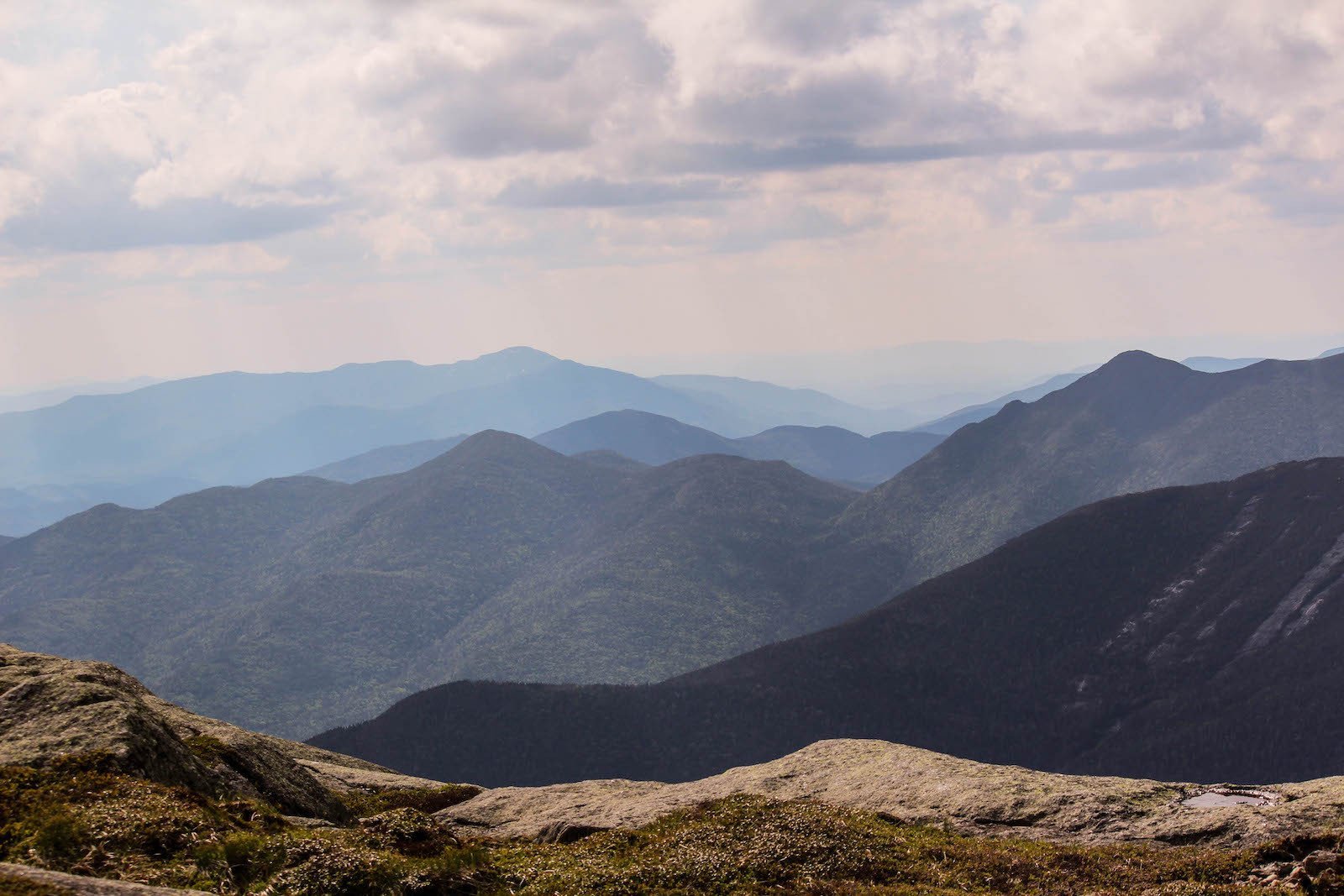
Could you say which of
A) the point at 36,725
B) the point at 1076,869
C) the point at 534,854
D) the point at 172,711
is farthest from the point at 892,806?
the point at 172,711

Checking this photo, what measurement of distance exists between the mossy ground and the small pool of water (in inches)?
265

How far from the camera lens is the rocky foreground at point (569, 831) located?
84.8 ft

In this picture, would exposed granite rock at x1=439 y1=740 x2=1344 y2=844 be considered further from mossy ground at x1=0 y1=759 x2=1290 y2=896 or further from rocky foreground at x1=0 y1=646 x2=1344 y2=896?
mossy ground at x1=0 y1=759 x2=1290 y2=896

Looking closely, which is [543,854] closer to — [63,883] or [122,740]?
[122,740]

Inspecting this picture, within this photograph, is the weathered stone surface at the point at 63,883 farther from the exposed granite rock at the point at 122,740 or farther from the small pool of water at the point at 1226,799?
the small pool of water at the point at 1226,799

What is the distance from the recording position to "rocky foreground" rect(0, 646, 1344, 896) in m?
25.8

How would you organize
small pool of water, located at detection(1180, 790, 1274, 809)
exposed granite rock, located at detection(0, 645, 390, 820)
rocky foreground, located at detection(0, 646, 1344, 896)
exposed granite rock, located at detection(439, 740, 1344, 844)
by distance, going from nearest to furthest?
rocky foreground, located at detection(0, 646, 1344, 896)
exposed granite rock, located at detection(0, 645, 390, 820)
exposed granite rock, located at detection(439, 740, 1344, 844)
small pool of water, located at detection(1180, 790, 1274, 809)

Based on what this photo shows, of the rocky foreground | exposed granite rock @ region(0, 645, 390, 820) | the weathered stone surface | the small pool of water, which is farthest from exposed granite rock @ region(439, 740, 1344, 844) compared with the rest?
the weathered stone surface

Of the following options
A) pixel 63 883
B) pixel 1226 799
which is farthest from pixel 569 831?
pixel 1226 799

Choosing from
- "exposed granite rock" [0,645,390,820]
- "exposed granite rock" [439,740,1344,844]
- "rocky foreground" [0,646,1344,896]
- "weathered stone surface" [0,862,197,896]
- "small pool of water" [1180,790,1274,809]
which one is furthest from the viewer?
"small pool of water" [1180,790,1274,809]

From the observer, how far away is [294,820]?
121 feet

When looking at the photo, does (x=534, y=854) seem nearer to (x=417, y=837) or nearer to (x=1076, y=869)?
(x=417, y=837)

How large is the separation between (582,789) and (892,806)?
2073 centimetres

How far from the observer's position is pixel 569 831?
4188 centimetres
